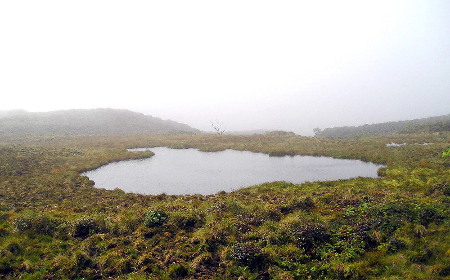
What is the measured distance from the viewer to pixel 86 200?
21.5 metres

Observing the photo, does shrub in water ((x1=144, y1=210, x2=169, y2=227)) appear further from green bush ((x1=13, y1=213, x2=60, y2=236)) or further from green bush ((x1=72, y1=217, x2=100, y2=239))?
green bush ((x1=13, y1=213, x2=60, y2=236))

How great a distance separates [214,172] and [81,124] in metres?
90.0

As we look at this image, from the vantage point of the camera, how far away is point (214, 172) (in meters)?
32.2

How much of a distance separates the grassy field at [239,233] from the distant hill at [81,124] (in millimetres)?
75575

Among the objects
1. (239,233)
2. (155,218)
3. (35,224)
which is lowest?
(239,233)

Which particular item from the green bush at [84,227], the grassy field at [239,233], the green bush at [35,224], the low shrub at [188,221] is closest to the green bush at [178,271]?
the grassy field at [239,233]

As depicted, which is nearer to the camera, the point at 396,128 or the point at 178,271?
the point at 178,271

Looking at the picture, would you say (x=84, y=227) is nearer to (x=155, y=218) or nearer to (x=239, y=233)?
(x=155, y=218)

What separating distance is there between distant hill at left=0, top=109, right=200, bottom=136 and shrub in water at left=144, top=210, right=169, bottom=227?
7819 cm

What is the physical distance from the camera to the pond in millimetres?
26531

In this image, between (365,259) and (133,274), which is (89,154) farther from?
(365,259)

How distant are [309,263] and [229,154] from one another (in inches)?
1332

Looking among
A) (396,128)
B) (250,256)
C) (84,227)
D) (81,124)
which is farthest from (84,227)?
(81,124)

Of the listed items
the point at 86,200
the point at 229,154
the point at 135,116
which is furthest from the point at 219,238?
the point at 135,116
